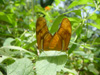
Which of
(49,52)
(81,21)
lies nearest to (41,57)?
(49,52)

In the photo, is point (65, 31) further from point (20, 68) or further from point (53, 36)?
point (20, 68)

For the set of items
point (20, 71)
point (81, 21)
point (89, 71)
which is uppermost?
point (81, 21)

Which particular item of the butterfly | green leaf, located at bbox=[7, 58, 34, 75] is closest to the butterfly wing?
the butterfly

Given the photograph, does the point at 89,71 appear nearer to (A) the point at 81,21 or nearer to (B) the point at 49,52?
(A) the point at 81,21

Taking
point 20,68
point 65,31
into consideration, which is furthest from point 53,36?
point 20,68

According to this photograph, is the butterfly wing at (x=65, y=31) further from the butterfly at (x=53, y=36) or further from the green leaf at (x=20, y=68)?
the green leaf at (x=20, y=68)

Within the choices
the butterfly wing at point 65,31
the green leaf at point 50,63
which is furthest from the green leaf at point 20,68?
Answer: the butterfly wing at point 65,31

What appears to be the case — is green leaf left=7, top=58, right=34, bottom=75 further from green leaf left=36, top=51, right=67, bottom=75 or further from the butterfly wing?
the butterfly wing
